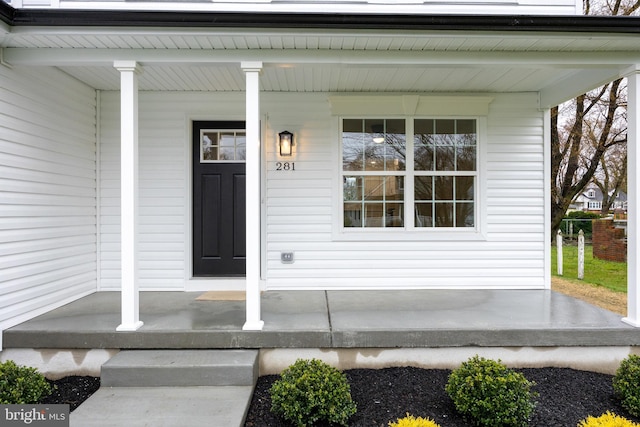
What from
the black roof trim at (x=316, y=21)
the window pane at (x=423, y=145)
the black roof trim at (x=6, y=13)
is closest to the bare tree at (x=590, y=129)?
the window pane at (x=423, y=145)

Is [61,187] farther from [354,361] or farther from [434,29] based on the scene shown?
[434,29]

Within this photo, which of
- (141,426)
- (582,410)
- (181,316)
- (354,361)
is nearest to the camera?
(141,426)

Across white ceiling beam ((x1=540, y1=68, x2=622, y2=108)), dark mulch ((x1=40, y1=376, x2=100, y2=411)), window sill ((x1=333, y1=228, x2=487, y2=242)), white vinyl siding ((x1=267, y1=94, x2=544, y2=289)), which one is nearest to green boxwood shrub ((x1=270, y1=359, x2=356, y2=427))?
dark mulch ((x1=40, y1=376, x2=100, y2=411))

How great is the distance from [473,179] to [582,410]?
113 inches

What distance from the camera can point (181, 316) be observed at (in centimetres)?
348

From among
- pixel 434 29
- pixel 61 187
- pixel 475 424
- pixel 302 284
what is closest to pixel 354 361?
pixel 475 424

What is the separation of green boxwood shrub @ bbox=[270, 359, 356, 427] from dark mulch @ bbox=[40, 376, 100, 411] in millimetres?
1545

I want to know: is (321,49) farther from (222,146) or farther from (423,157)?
(423,157)

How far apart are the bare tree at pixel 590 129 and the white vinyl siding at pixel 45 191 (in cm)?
1129

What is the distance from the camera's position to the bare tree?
998cm

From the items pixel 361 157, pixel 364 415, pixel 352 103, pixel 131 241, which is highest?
pixel 352 103

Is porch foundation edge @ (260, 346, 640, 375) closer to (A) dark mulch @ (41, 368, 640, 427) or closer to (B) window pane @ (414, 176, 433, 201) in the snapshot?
(A) dark mulch @ (41, 368, 640, 427)

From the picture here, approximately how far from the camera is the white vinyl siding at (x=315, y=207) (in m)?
4.57

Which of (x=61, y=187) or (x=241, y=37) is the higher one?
(x=241, y=37)
